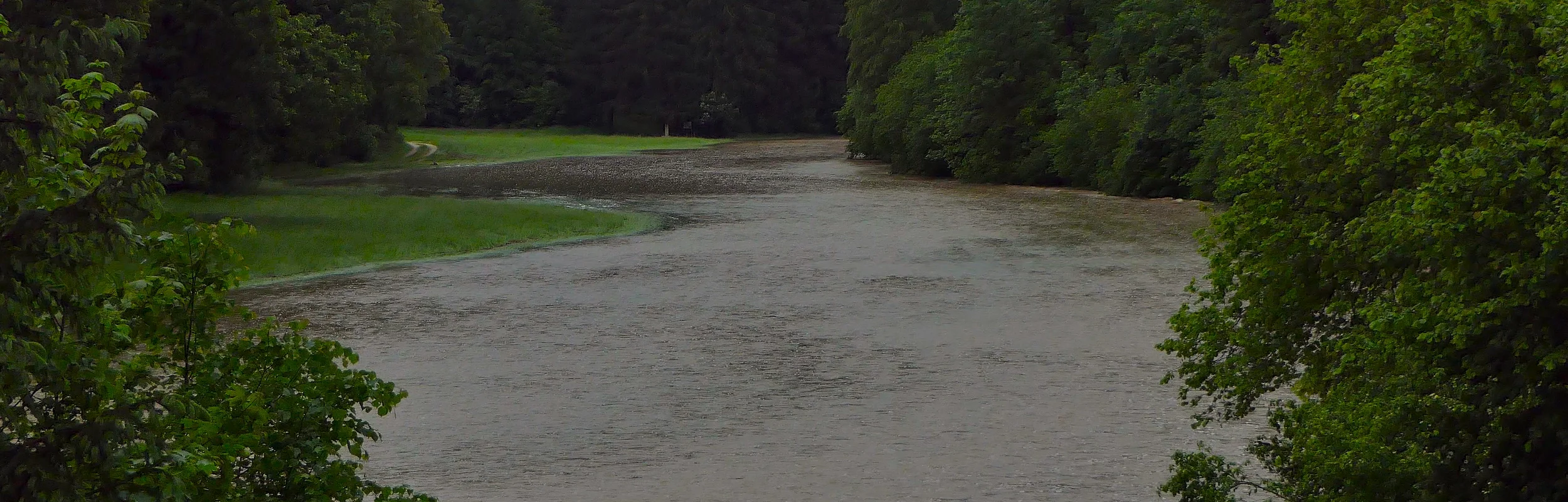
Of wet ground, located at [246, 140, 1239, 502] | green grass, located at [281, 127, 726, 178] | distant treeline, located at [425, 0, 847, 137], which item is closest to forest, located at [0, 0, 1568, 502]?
wet ground, located at [246, 140, 1239, 502]

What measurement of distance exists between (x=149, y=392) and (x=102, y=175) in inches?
25.8

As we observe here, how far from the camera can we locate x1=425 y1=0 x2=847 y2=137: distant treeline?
102 meters

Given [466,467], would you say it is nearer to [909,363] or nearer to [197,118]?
[909,363]

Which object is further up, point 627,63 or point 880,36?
point 880,36

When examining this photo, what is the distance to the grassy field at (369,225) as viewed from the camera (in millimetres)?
22609

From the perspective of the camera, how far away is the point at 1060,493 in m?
9.38

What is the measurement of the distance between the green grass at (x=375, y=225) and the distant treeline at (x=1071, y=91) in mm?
12110

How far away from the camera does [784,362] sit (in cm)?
1412

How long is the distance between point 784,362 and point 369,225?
15.4 metres

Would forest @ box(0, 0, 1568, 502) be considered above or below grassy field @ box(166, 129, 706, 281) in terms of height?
above

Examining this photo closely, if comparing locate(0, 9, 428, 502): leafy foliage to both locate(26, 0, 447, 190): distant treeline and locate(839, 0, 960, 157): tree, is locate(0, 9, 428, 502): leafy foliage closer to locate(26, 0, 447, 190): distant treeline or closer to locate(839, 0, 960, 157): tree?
locate(26, 0, 447, 190): distant treeline

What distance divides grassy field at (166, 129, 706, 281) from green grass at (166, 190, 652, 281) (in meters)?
0.02

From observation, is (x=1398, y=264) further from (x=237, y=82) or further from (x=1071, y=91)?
(x=1071, y=91)

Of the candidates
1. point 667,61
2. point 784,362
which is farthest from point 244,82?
point 667,61
